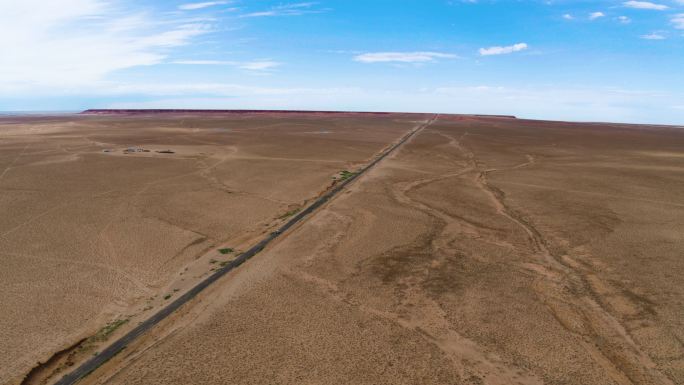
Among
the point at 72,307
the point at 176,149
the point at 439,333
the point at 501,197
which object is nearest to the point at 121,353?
the point at 72,307

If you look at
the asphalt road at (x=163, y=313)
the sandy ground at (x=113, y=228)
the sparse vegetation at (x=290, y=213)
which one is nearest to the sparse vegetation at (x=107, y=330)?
the sandy ground at (x=113, y=228)

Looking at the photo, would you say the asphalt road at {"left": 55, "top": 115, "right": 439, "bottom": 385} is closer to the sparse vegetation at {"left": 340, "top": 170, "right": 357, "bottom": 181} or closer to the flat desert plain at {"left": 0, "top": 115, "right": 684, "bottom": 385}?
the flat desert plain at {"left": 0, "top": 115, "right": 684, "bottom": 385}

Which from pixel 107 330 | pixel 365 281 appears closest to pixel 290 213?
pixel 365 281

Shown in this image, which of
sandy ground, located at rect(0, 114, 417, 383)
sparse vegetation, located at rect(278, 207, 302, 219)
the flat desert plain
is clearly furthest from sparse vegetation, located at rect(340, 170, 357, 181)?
sparse vegetation, located at rect(278, 207, 302, 219)

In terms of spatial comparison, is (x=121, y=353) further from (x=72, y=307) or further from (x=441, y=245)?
(x=441, y=245)

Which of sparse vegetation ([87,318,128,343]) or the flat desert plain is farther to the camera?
sparse vegetation ([87,318,128,343])
